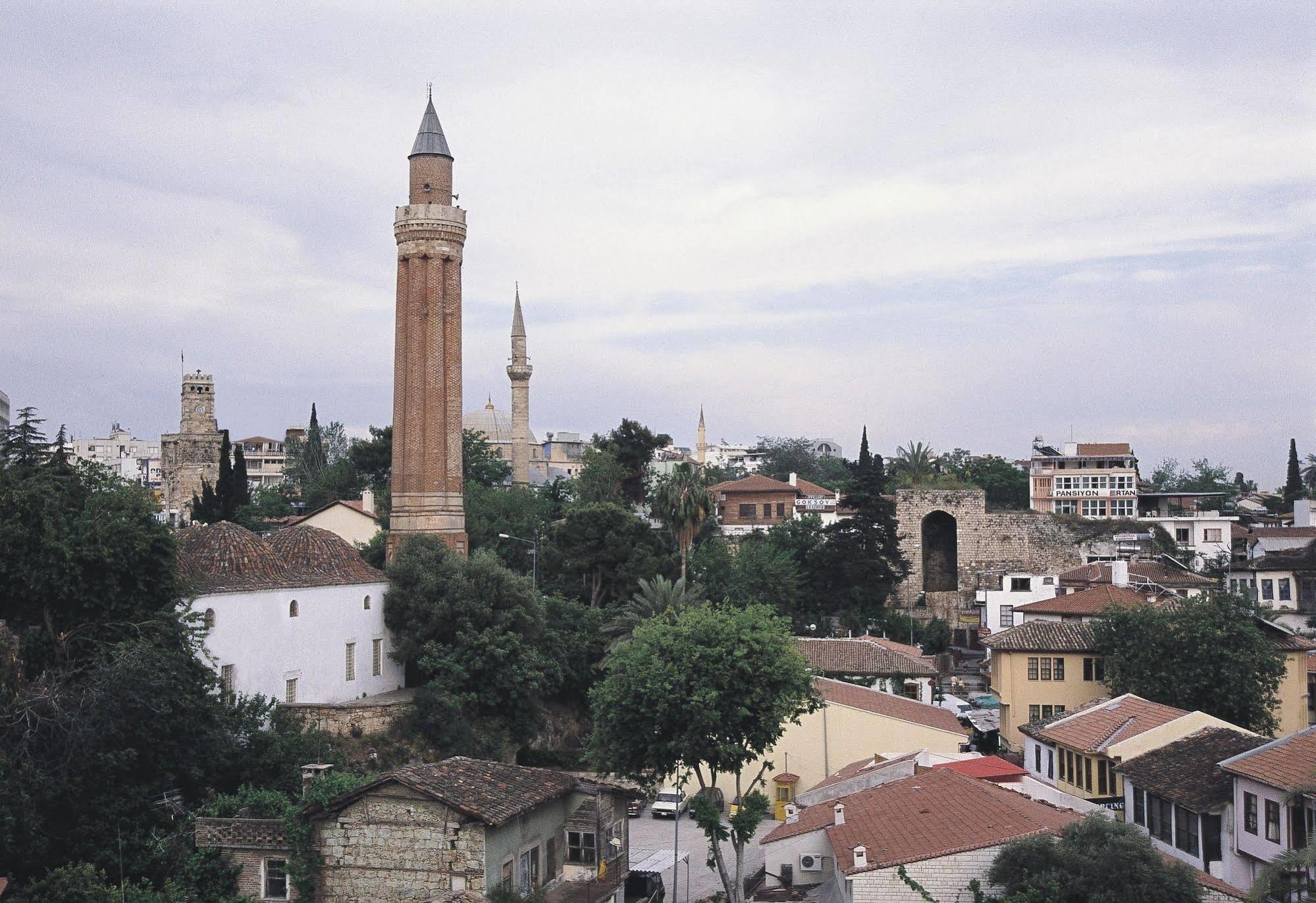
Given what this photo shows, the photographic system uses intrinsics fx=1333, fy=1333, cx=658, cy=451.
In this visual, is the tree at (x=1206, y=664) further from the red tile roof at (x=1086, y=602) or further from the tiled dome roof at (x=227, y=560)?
the tiled dome roof at (x=227, y=560)

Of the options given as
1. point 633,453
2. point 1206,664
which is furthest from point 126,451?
point 1206,664

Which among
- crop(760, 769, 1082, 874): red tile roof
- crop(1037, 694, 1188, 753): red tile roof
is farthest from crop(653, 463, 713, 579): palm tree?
crop(760, 769, 1082, 874): red tile roof

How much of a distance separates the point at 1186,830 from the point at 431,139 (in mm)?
34311

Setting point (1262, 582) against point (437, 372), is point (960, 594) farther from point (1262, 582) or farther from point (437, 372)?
point (437, 372)

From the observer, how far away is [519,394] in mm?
81562

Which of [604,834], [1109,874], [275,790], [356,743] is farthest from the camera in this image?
[356,743]

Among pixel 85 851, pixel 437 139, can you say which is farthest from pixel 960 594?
pixel 85 851

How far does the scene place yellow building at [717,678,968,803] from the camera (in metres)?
32.6

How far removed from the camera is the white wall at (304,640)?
97.2ft

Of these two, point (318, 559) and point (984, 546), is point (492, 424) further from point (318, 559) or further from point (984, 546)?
point (318, 559)

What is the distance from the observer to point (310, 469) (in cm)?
9306

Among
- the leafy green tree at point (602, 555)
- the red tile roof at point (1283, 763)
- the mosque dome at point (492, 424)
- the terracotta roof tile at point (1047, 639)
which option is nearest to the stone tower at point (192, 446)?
the mosque dome at point (492, 424)

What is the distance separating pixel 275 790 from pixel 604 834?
7.39 m

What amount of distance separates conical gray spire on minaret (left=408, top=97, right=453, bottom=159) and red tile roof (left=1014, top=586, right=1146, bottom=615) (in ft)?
82.3
